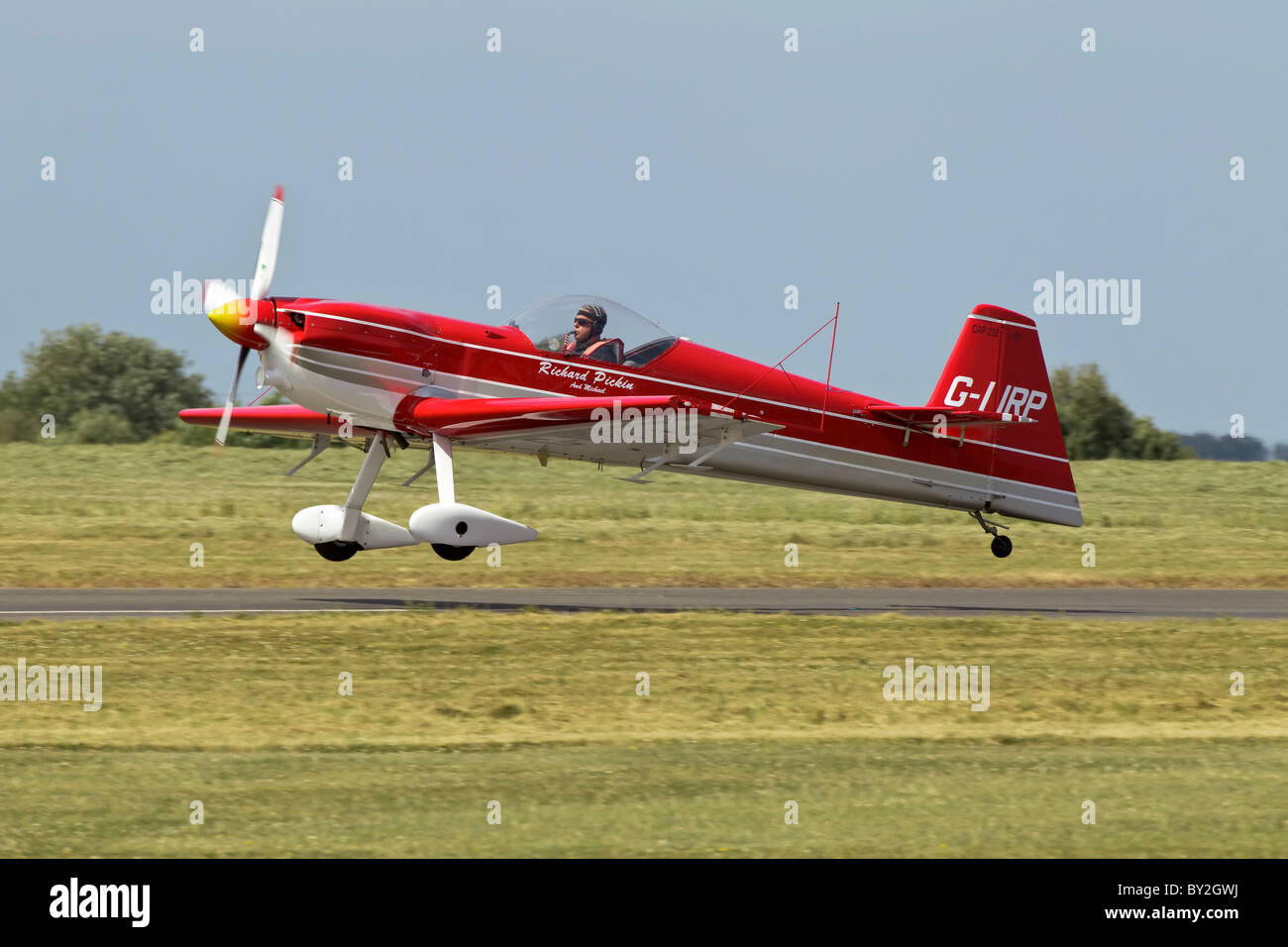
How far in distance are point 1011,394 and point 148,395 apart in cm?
4977

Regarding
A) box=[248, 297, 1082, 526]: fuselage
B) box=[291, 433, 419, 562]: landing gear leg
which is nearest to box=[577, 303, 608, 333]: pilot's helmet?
box=[248, 297, 1082, 526]: fuselage

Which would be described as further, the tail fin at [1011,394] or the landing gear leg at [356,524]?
the tail fin at [1011,394]

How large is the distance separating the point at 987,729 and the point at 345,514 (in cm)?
946

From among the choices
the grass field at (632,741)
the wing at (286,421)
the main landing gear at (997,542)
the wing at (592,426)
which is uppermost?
the wing at (286,421)

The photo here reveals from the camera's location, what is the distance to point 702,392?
738 inches

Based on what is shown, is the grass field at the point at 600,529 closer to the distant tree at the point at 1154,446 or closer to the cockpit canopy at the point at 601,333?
the cockpit canopy at the point at 601,333

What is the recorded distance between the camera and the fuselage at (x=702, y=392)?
56.1 feet

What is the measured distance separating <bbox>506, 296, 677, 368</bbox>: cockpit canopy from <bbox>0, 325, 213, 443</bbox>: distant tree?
44.2m

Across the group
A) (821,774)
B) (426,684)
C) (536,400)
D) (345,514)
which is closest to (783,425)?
(536,400)

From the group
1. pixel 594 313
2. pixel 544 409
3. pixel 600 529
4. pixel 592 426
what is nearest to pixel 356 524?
pixel 544 409

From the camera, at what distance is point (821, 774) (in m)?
8.91

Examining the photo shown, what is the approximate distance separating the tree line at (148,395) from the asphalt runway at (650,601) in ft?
127

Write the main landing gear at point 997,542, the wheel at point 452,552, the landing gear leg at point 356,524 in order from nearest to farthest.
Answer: the landing gear leg at point 356,524 → the wheel at point 452,552 → the main landing gear at point 997,542

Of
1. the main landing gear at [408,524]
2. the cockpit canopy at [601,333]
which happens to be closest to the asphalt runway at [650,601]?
the main landing gear at [408,524]
